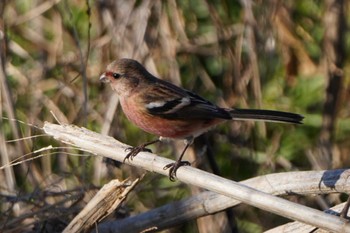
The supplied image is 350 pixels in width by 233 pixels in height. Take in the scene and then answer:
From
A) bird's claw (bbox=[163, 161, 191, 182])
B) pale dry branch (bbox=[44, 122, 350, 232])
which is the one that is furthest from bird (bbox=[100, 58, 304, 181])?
pale dry branch (bbox=[44, 122, 350, 232])

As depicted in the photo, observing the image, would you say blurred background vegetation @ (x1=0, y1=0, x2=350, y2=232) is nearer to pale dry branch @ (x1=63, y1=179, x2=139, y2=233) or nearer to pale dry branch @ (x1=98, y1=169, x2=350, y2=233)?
pale dry branch @ (x1=98, y1=169, x2=350, y2=233)

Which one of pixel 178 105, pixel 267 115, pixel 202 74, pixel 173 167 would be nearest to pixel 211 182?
pixel 173 167

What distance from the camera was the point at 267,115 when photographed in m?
5.26

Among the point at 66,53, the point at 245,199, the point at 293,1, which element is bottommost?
the point at 245,199

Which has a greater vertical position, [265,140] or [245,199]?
[265,140]

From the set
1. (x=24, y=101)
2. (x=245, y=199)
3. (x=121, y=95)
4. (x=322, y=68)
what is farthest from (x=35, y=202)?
(x=322, y=68)

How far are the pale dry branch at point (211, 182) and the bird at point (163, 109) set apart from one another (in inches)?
31.3

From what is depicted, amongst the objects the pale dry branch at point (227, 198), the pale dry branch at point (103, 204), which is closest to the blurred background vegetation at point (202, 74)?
the pale dry branch at point (227, 198)

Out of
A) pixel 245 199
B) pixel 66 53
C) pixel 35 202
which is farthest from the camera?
pixel 66 53

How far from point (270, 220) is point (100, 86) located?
1668 millimetres

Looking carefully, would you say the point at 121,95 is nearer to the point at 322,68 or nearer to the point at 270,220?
the point at 270,220

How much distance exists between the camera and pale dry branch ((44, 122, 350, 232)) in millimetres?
3877

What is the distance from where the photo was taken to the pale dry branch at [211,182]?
388cm

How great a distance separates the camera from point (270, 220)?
6.48 meters
